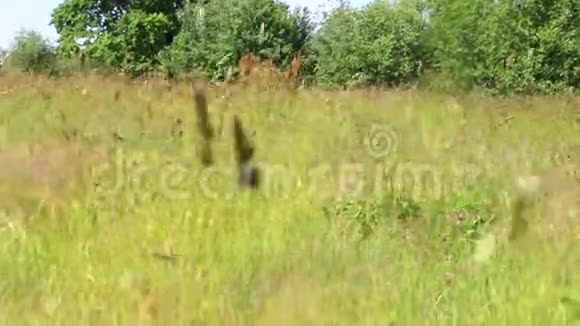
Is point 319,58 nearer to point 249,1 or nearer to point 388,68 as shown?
point 388,68

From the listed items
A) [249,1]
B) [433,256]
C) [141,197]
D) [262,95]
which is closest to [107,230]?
[141,197]

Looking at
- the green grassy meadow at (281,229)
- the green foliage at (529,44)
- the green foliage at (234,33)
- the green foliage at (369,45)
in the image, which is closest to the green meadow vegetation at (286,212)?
the green grassy meadow at (281,229)

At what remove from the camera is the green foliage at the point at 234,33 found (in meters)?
39.3

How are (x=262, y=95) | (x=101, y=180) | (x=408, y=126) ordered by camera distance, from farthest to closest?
(x=262, y=95) < (x=408, y=126) < (x=101, y=180)

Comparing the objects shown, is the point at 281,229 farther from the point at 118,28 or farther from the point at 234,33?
the point at 118,28

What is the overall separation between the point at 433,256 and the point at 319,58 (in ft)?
151

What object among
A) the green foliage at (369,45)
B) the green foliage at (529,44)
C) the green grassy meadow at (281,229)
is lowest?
the green grassy meadow at (281,229)

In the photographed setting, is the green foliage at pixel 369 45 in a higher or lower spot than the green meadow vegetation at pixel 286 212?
higher

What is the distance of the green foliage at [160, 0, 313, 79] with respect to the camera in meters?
39.3

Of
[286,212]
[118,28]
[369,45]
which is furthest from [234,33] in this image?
[286,212]

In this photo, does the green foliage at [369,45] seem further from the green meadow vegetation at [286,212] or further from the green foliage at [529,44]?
the green meadow vegetation at [286,212]

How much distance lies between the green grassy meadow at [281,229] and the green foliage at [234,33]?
33.1 m

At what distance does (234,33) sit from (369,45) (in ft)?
44.7

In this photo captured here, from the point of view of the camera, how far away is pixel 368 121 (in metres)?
5.43
